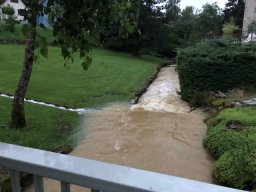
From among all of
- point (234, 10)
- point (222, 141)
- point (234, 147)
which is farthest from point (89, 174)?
point (234, 10)

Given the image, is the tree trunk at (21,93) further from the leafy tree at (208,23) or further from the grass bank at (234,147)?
the leafy tree at (208,23)

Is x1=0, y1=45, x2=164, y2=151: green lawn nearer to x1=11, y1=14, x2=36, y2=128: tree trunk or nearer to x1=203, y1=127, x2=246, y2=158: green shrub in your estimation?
x1=11, y1=14, x2=36, y2=128: tree trunk

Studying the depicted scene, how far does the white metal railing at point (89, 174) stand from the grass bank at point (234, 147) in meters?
5.22

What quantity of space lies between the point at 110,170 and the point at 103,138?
7.66m

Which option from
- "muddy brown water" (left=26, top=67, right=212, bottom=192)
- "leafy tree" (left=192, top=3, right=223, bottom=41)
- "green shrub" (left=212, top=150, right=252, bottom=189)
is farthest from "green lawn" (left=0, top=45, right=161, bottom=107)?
"leafy tree" (left=192, top=3, right=223, bottom=41)

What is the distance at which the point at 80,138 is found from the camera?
8844 millimetres

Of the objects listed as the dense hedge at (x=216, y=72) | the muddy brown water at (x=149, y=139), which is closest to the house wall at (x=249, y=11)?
the dense hedge at (x=216, y=72)

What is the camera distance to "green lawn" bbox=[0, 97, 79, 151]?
7.63 m

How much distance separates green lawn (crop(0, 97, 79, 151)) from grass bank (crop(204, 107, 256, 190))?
128 inches

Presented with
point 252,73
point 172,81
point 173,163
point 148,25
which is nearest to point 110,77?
point 172,81

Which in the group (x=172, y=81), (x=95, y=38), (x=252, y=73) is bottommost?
(x=172, y=81)

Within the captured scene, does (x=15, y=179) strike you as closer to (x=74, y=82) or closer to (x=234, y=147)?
(x=234, y=147)

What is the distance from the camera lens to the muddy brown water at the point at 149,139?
7.44 metres

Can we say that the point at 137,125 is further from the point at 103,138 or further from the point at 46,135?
the point at 46,135
